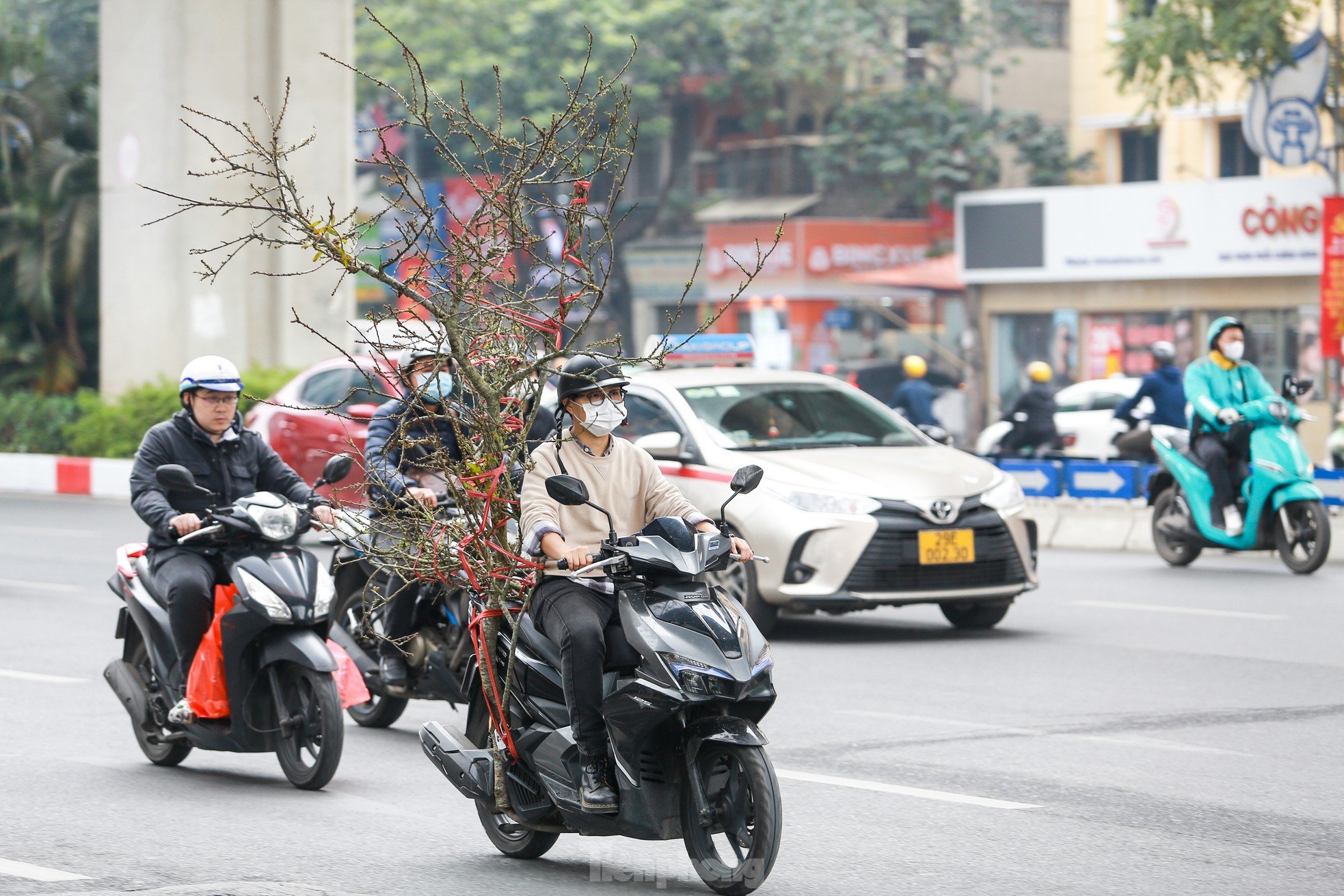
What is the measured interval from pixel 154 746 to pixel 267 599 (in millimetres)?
1093

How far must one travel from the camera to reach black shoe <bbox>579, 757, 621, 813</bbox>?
5.59 m

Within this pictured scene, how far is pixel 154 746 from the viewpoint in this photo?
7.94 m

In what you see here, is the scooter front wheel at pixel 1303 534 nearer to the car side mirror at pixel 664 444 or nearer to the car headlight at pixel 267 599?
the car side mirror at pixel 664 444

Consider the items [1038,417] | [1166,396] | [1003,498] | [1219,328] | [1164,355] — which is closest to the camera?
[1003,498]

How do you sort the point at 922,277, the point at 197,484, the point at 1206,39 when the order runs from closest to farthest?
1. the point at 197,484
2. the point at 1206,39
3. the point at 922,277

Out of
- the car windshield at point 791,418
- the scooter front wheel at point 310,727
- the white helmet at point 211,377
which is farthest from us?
the car windshield at point 791,418

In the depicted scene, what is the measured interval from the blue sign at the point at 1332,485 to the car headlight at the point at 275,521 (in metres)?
11.4

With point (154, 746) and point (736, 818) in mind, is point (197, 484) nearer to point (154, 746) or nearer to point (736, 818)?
point (154, 746)

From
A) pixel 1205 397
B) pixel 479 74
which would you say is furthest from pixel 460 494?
pixel 479 74

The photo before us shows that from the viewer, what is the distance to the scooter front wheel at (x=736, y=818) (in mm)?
5293

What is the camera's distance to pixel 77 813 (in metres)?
6.98

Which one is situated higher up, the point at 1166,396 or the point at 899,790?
the point at 1166,396

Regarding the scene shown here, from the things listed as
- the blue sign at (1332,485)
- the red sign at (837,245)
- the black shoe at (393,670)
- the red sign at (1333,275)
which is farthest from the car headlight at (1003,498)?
the red sign at (837,245)

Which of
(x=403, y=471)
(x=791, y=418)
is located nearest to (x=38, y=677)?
(x=403, y=471)
